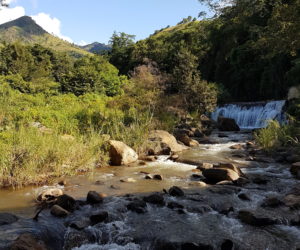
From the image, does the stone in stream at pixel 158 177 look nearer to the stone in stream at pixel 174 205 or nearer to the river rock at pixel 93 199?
the stone in stream at pixel 174 205

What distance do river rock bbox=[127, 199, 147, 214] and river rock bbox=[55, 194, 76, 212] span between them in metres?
1.04

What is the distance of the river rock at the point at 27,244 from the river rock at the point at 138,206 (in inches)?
73.3

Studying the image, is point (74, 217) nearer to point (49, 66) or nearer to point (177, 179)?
point (177, 179)

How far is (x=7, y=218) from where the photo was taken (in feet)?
16.0

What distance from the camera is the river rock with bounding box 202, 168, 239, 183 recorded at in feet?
25.2

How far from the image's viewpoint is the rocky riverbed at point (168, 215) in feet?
14.5

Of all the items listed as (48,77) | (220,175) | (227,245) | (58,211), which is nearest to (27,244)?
(58,211)

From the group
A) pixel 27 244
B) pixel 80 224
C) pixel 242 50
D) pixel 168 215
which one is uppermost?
pixel 242 50

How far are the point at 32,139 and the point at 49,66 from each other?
32039 mm

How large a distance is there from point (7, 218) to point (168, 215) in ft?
8.89

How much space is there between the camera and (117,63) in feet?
163

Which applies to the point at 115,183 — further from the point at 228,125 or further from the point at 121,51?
the point at 121,51

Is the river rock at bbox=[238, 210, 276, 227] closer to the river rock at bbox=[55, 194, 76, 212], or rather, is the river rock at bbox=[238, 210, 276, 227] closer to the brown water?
the brown water

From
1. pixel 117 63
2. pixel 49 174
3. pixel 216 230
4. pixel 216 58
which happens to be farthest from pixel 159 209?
pixel 117 63
